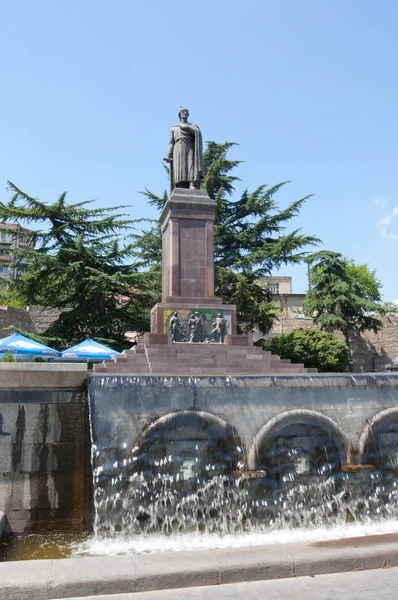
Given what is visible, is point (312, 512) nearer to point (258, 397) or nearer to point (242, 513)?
point (242, 513)

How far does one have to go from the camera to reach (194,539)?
6.16 metres

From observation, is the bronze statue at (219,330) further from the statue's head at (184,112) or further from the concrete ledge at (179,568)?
the concrete ledge at (179,568)

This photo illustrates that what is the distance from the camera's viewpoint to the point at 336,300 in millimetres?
29578

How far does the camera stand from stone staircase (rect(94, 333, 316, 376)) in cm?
1073

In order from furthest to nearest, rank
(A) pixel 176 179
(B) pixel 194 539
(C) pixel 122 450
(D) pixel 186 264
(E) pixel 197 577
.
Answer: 1. (A) pixel 176 179
2. (D) pixel 186 264
3. (C) pixel 122 450
4. (B) pixel 194 539
5. (E) pixel 197 577

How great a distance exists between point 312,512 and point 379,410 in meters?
1.93

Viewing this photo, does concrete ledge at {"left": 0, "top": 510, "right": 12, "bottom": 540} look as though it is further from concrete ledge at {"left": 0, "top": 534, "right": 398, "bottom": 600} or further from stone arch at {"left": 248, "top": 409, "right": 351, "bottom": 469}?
stone arch at {"left": 248, "top": 409, "right": 351, "bottom": 469}

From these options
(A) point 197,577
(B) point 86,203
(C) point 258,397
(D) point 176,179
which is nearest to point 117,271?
(B) point 86,203

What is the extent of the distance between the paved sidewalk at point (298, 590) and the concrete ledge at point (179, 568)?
5 cm

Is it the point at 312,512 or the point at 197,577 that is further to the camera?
the point at 312,512

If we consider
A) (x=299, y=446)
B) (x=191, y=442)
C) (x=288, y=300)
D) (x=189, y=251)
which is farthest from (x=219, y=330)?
(x=288, y=300)

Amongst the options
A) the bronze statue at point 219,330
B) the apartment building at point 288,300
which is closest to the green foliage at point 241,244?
the bronze statue at point 219,330

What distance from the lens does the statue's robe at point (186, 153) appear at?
14180mm

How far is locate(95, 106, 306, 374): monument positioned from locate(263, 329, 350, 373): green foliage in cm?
992
